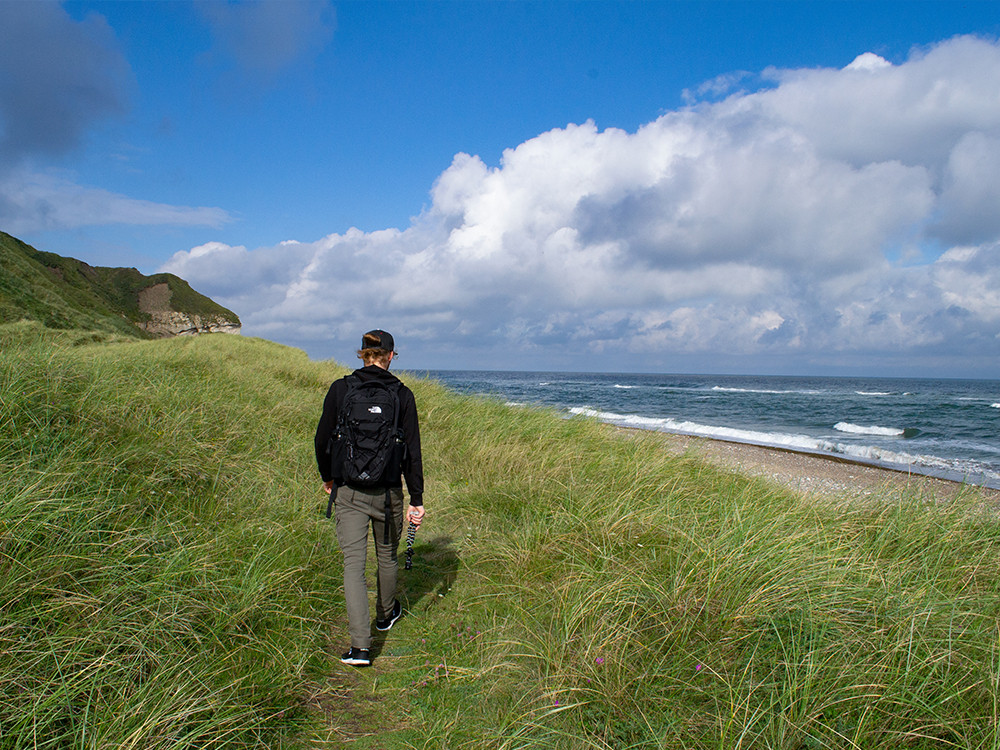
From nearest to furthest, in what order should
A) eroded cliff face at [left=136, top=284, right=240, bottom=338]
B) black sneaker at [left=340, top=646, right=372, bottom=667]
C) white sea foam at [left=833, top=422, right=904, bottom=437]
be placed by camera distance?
black sneaker at [left=340, top=646, right=372, bottom=667]
white sea foam at [left=833, top=422, right=904, bottom=437]
eroded cliff face at [left=136, top=284, right=240, bottom=338]

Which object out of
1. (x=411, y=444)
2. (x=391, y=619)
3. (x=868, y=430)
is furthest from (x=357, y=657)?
(x=868, y=430)

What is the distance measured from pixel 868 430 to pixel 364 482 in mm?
28420

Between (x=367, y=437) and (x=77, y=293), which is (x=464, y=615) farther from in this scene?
(x=77, y=293)

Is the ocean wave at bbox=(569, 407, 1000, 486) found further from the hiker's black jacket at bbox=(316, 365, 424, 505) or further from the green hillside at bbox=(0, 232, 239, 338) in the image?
the green hillside at bbox=(0, 232, 239, 338)

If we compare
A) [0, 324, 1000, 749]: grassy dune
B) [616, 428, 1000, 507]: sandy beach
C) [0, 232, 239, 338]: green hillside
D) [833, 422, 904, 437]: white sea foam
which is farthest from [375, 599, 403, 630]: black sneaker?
[833, 422, 904, 437]: white sea foam

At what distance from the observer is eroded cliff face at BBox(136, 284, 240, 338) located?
4856cm

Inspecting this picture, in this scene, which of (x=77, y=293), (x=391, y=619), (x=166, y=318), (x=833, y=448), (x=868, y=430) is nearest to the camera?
(x=391, y=619)

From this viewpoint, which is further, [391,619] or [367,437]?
[391,619]

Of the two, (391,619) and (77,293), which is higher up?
(77,293)

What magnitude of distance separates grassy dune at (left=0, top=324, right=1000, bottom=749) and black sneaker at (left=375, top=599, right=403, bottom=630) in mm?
84

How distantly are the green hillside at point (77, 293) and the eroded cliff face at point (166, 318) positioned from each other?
0.47m

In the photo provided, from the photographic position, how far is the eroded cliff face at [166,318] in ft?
159

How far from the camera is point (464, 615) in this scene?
13.2 ft

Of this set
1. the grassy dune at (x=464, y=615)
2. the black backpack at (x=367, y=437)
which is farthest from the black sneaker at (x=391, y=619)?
the black backpack at (x=367, y=437)
